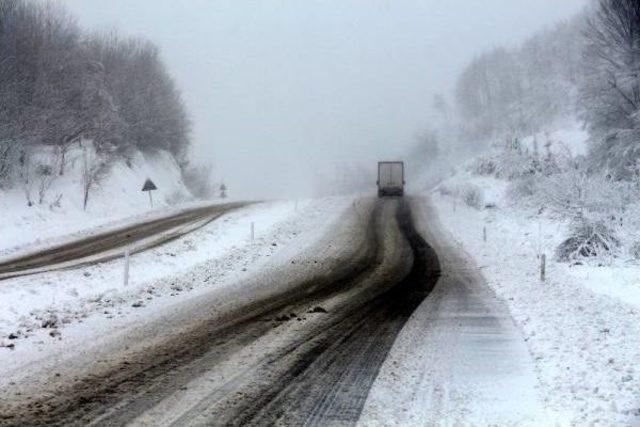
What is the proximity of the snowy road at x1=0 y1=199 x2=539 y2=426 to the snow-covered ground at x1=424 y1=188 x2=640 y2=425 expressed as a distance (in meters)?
0.43

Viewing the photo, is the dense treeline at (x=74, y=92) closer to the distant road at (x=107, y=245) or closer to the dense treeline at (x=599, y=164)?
the distant road at (x=107, y=245)

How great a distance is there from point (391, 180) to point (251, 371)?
4298 cm

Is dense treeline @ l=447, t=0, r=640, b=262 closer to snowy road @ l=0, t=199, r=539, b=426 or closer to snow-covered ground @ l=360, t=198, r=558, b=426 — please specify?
snowy road @ l=0, t=199, r=539, b=426

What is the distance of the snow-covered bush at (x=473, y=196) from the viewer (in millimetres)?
34812

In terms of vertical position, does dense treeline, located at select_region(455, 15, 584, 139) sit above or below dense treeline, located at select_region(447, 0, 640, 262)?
above

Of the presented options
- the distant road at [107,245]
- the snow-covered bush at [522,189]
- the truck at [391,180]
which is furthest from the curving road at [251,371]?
the truck at [391,180]

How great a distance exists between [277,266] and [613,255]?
33.3 feet

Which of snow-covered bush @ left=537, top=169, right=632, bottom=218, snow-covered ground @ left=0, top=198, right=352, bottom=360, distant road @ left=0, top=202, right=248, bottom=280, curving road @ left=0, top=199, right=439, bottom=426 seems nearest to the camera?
curving road @ left=0, top=199, right=439, bottom=426

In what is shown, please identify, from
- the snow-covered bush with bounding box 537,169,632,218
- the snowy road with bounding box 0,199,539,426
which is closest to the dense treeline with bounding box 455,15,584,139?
the snow-covered bush with bounding box 537,169,632,218

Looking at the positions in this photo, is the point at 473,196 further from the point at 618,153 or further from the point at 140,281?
the point at 140,281

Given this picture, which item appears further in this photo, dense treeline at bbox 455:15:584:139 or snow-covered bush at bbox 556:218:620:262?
dense treeline at bbox 455:15:584:139

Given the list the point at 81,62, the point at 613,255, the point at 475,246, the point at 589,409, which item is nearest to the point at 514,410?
the point at 589,409

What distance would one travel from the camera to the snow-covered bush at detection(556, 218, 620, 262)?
1716 cm

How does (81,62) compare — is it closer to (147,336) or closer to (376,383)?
(147,336)
